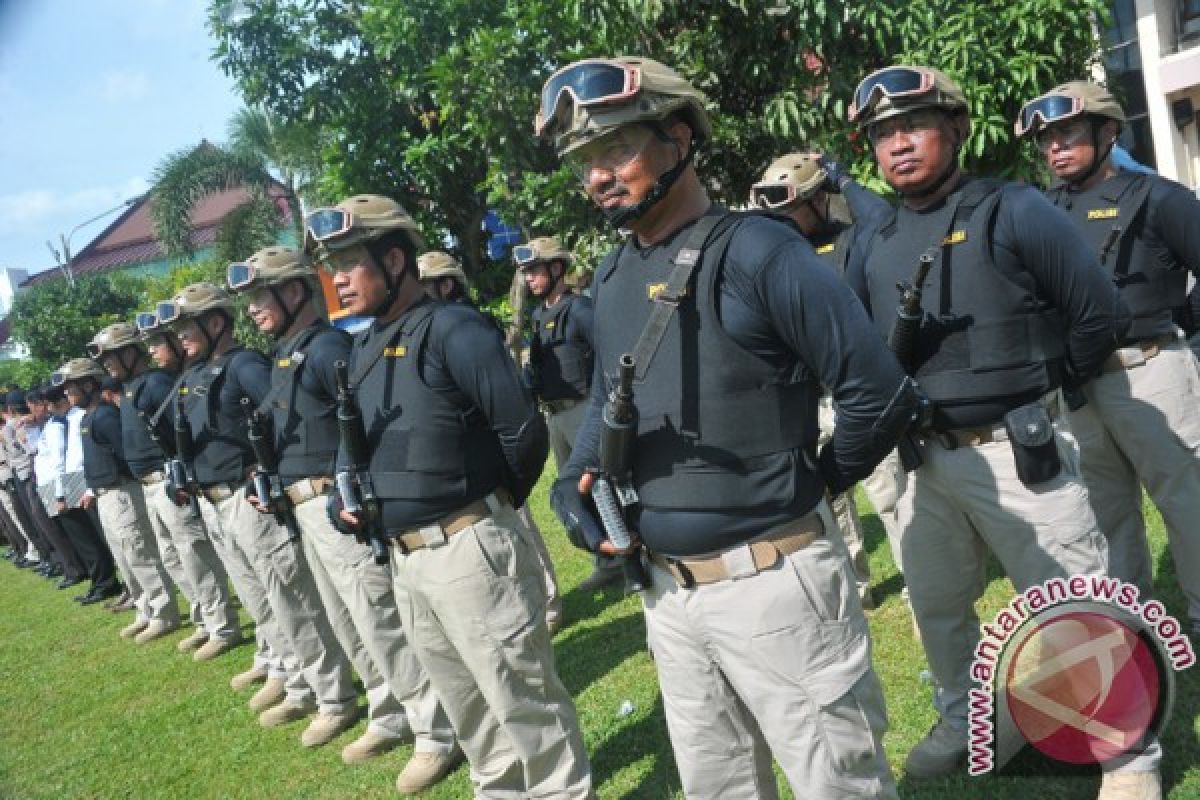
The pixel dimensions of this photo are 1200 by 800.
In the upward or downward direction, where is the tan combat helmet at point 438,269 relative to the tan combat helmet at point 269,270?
downward

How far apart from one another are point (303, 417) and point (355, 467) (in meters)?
1.43

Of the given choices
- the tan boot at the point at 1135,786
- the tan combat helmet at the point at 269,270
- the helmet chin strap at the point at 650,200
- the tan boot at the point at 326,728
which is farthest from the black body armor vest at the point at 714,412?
the tan boot at the point at 326,728

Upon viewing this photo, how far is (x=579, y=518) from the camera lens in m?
2.77

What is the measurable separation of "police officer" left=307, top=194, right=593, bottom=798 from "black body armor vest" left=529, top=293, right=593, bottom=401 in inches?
126

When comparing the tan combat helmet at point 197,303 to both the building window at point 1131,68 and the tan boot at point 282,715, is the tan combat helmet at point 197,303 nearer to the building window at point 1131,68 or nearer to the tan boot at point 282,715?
the tan boot at point 282,715

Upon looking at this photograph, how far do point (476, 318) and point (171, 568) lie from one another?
645 cm

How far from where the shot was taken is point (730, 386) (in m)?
2.57

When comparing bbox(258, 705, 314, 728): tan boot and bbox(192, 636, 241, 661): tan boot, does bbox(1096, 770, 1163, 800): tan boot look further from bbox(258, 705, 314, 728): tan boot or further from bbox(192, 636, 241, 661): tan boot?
bbox(192, 636, 241, 661): tan boot

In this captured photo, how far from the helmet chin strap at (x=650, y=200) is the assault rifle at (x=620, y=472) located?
1.16 feet

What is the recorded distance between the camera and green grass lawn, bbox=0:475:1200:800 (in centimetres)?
427

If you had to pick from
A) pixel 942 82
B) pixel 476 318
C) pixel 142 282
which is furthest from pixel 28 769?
pixel 142 282

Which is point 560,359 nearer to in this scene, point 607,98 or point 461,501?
point 461,501

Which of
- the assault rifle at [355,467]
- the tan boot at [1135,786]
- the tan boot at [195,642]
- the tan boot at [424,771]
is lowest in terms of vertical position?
the tan boot at [195,642]

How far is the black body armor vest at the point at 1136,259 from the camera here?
4445 mm
